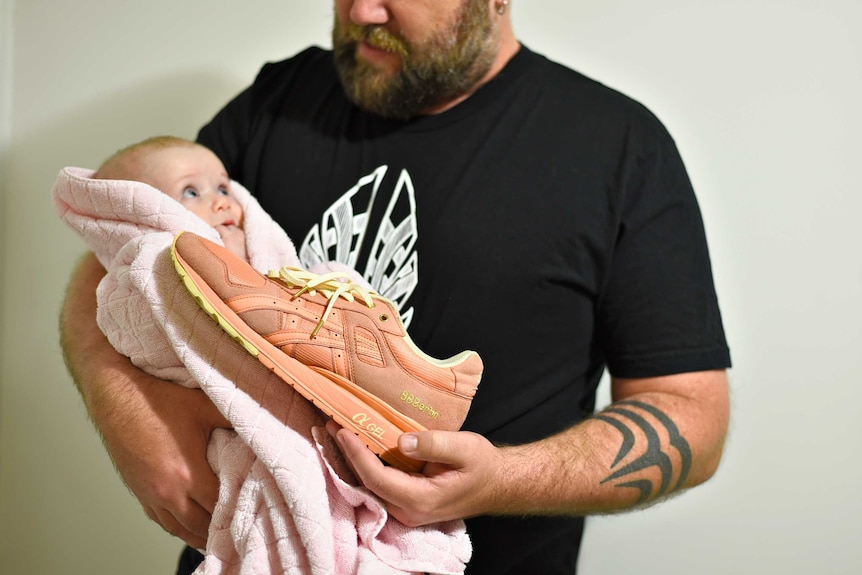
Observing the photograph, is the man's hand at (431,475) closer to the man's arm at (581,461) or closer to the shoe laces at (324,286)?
the man's arm at (581,461)

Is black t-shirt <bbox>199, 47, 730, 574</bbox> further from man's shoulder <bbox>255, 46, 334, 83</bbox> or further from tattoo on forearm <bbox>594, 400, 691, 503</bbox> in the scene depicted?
man's shoulder <bbox>255, 46, 334, 83</bbox>

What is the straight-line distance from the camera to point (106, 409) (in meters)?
1.07

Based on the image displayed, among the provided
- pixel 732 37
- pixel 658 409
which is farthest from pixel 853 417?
pixel 732 37

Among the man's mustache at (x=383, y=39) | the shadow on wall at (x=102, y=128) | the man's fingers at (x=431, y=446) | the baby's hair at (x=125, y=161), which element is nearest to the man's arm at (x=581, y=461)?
the man's fingers at (x=431, y=446)

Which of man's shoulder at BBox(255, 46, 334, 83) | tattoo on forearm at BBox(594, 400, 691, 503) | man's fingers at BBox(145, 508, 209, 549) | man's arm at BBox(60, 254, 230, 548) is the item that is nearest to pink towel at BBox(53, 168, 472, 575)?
man's arm at BBox(60, 254, 230, 548)

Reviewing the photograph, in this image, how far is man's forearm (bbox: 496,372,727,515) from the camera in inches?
41.3

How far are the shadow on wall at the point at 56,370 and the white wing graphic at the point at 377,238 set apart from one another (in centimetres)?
64

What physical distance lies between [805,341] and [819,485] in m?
0.30

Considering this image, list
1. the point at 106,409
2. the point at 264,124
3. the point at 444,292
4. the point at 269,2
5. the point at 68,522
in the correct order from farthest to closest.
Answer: the point at 68,522 → the point at 269,2 → the point at 264,124 → the point at 444,292 → the point at 106,409

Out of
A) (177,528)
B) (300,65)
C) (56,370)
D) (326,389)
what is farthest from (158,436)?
(56,370)

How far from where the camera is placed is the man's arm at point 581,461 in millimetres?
894

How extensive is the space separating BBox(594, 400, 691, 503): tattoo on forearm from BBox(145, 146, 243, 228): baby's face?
678 millimetres

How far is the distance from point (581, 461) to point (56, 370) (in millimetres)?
1326

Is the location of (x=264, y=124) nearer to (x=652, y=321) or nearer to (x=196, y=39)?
(x=196, y=39)
